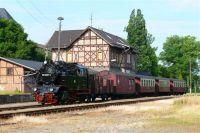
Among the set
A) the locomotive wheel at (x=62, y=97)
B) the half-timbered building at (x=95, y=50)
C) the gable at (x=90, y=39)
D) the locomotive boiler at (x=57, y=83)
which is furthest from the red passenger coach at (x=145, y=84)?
the locomotive wheel at (x=62, y=97)

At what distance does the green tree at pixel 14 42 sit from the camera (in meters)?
72.3

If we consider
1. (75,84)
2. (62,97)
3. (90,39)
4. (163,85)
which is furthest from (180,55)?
(62,97)

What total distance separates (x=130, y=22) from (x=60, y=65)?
6543 cm

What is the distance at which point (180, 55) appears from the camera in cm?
11344

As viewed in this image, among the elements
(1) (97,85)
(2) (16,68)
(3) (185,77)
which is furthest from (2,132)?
(3) (185,77)

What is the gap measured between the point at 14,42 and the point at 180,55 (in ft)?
166

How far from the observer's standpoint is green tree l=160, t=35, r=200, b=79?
10912 cm

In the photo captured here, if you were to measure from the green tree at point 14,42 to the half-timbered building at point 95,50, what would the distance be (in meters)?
3.51

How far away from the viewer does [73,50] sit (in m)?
70.1

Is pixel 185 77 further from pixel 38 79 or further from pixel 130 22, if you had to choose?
pixel 38 79

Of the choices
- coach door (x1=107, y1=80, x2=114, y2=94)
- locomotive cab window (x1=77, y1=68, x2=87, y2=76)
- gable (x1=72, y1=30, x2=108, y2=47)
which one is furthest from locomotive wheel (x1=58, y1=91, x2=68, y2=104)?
gable (x1=72, y1=30, x2=108, y2=47)

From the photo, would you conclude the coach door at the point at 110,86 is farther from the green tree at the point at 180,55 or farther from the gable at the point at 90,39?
the green tree at the point at 180,55

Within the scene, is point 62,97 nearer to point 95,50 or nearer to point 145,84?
point 145,84

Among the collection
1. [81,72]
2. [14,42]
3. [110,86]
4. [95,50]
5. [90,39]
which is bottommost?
A: [110,86]
